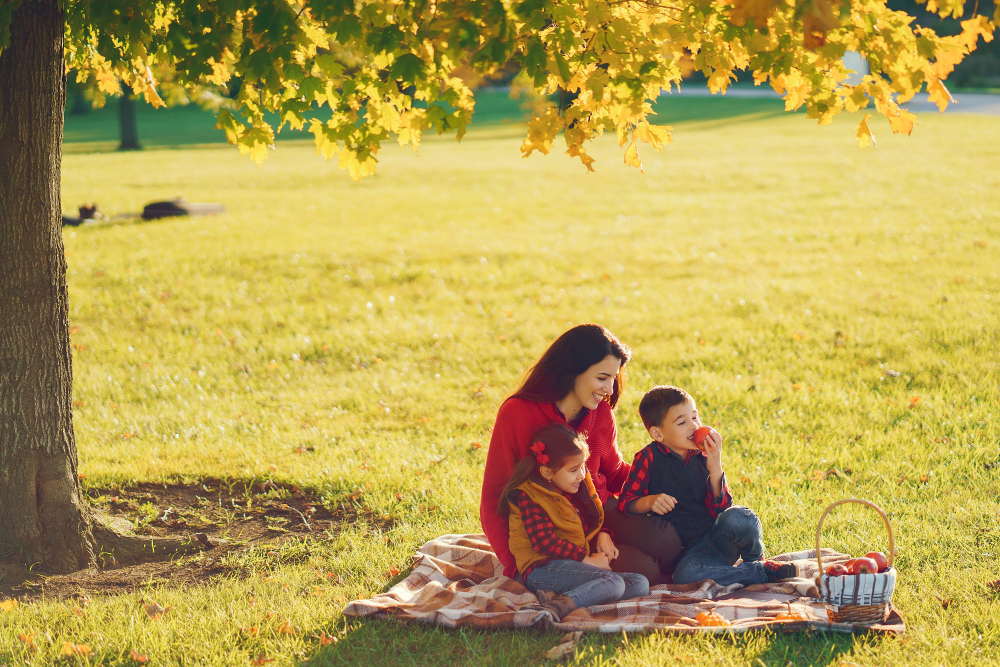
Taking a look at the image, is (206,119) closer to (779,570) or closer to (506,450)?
(506,450)

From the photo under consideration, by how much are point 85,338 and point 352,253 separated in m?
4.40

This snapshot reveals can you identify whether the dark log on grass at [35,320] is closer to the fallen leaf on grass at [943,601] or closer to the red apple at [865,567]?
the red apple at [865,567]

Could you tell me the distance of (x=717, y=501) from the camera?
435 cm

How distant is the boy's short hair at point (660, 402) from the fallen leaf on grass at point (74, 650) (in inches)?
108

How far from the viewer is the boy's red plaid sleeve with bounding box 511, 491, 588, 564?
163 inches

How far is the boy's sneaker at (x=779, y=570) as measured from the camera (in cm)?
429

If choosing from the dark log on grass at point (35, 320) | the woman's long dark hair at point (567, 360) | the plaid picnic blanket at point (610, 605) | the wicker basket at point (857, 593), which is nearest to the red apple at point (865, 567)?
the wicker basket at point (857, 593)

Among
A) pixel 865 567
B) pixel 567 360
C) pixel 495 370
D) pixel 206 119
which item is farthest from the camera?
pixel 206 119

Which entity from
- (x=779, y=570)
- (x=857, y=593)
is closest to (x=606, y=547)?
(x=779, y=570)

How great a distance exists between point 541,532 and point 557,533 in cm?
12

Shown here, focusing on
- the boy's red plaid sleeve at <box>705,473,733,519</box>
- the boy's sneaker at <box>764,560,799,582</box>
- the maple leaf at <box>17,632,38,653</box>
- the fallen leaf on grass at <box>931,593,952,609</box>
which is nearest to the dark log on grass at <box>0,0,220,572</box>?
the maple leaf at <box>17,632,38,653</box>

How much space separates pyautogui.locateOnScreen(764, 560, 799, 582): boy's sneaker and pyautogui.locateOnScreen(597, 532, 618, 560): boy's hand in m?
0.77

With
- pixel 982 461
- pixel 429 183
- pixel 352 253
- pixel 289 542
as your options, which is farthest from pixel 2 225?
pixel 429 183

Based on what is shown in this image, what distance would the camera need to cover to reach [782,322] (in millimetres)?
9156
